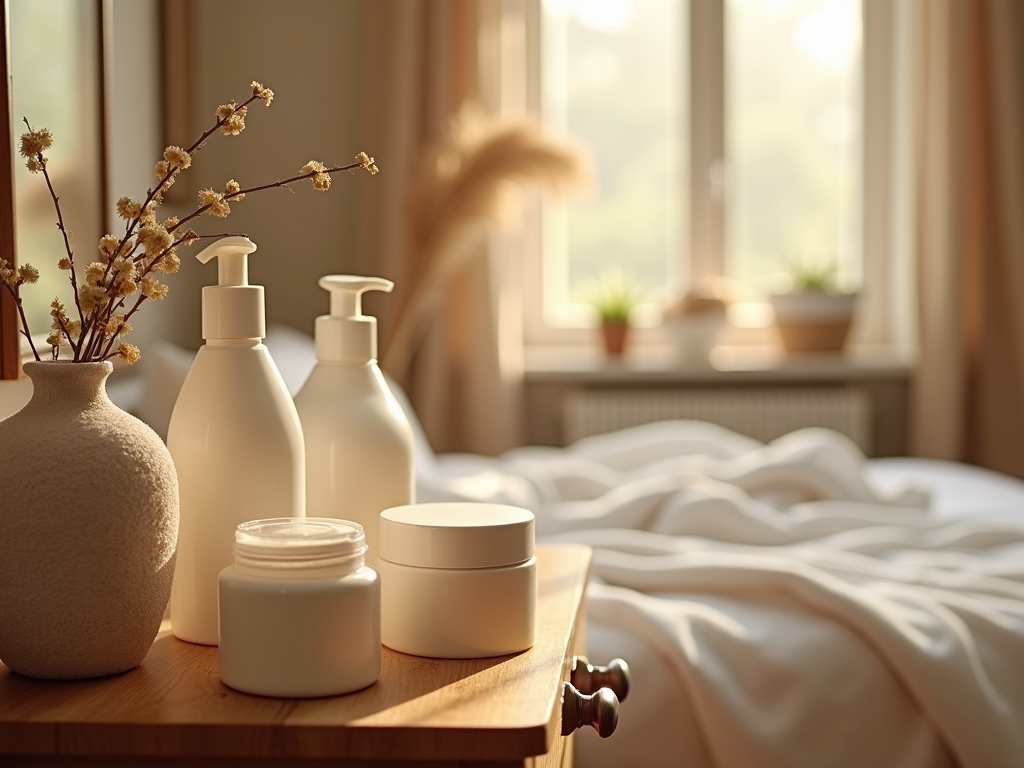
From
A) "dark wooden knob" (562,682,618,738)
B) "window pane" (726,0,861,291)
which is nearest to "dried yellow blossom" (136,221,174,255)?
"dark wooden knob" (562,682,618,738)

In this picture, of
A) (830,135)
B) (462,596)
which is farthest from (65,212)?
(830,135)

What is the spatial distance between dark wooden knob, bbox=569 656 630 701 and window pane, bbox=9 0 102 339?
81 cm

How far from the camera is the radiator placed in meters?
3.75

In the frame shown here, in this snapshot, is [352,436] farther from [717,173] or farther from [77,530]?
[717,173]

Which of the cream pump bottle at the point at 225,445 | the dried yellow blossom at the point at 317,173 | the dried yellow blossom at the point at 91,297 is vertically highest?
the dried yellow blossom at the point at 317,173

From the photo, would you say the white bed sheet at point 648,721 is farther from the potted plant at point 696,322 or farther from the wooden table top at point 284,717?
the potted plant at point 696,322

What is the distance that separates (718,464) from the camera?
2.38 meters

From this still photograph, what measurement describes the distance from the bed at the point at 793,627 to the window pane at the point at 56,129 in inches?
10.5

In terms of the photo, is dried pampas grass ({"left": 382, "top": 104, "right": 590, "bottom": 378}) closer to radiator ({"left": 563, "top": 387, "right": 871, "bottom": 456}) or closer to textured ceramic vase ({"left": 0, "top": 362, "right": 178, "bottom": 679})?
radiator ({"left": 563, "top": 387, "right": 871, "bottom": 456})

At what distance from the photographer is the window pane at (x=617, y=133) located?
13.1ft

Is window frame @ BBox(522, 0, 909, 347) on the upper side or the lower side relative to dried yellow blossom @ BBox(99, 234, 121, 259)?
upper

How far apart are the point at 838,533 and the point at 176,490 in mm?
1414

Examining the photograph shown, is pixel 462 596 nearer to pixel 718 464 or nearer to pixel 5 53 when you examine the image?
pixel 5 53

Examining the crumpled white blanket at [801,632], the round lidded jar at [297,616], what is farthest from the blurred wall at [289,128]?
the round lidded jar at [297,616]
